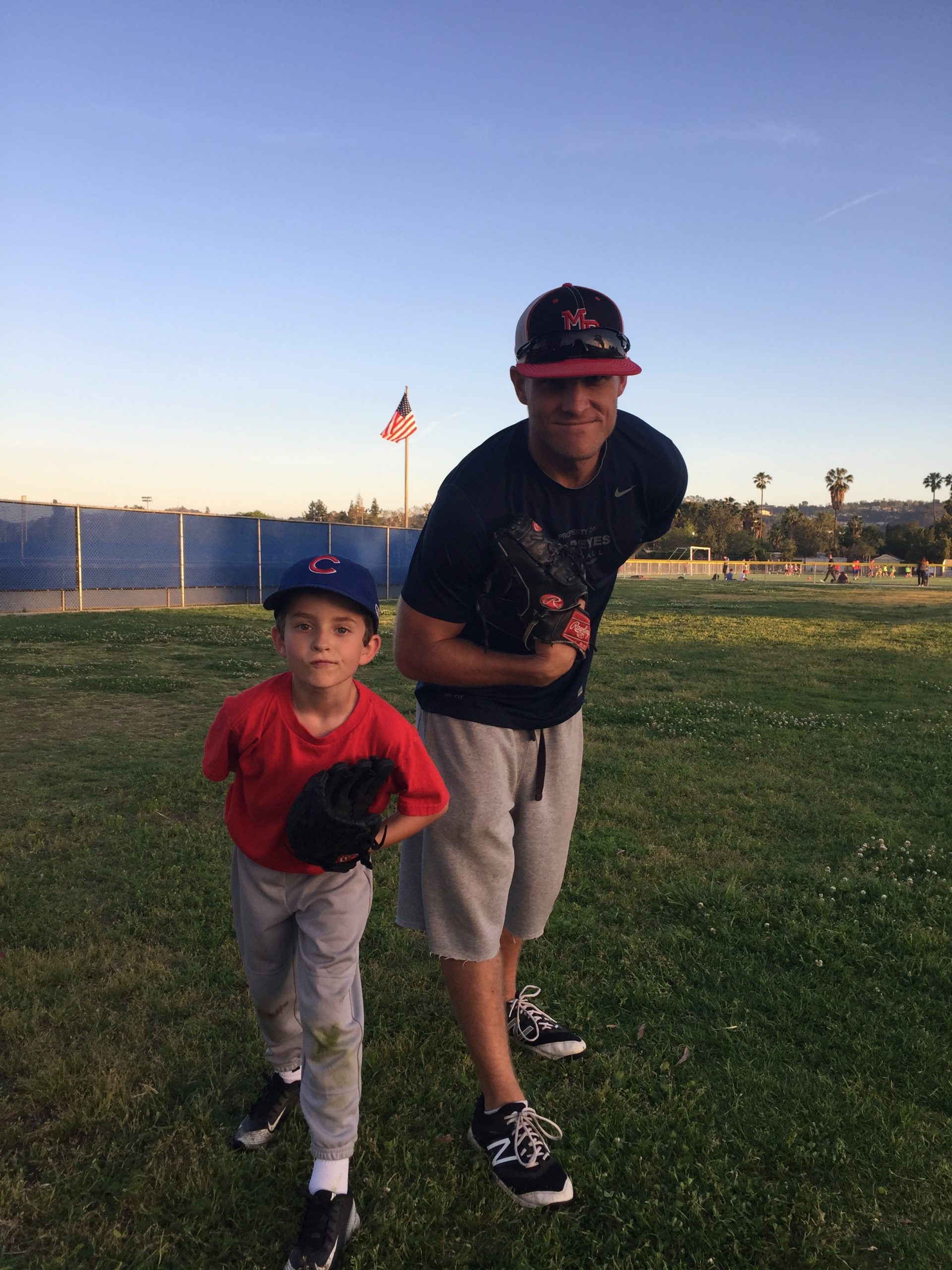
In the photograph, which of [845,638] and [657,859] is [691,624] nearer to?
[845,638]

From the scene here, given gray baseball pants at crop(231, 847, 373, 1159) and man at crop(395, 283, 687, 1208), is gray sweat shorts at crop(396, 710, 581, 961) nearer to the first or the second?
man at crop(395, 283, 687, 1208)

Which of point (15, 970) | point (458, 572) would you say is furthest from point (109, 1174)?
point (458, 572)

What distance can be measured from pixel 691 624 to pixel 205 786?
16534 mm

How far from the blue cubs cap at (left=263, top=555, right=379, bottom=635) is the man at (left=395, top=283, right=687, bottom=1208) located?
141 millimetres

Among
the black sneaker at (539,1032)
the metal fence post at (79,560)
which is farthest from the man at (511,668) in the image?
Result: the metal fence post at (79,560)

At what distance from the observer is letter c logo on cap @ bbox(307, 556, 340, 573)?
7.70 ft

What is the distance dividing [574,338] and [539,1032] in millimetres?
2382

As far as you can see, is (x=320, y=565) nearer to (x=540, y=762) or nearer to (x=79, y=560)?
(x=540, y=762)

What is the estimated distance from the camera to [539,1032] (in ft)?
10.1

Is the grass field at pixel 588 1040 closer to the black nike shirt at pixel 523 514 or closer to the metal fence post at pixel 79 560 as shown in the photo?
the black nike shirt at pixel 523 514

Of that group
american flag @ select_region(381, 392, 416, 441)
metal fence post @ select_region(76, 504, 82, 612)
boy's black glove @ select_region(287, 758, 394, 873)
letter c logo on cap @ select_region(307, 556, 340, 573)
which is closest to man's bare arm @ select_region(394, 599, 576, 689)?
letter c logo on cap @ select_region(307, 556, 340, 573)

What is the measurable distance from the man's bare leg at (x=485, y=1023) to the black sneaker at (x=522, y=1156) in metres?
0.05

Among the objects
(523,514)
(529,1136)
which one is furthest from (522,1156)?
(523,514)

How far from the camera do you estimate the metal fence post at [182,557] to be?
915 inches
